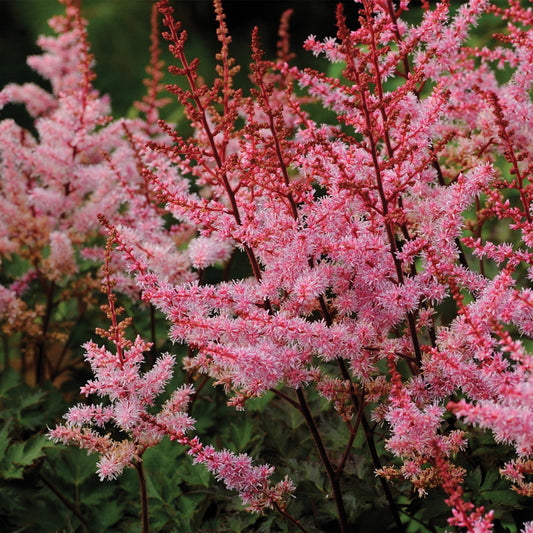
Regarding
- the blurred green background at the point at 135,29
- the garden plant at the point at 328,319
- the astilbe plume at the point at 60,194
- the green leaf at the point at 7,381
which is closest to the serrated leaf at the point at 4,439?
the garden plant at the point at 328,319

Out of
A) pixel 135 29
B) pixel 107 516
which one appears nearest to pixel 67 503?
pixel 107 516

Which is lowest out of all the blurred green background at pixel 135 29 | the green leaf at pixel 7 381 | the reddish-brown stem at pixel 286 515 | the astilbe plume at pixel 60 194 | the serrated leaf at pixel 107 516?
the serrated leaf at pixel 107 516

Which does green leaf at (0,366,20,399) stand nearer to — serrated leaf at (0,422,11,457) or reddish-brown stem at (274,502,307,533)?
serrated leaf at (0,422,11,457)

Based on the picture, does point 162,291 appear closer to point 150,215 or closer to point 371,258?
point 371,258

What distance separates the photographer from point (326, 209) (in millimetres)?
1204

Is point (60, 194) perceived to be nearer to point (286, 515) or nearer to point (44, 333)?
point (44, 333)

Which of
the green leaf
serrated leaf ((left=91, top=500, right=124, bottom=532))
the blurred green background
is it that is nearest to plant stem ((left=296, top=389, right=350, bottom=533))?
serrated leaf ((left=91, top=500, right=124, bottom=532))

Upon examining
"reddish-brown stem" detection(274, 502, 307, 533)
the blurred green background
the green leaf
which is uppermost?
the blurred green background

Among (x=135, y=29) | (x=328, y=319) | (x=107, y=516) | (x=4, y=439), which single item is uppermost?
(x=135, y=29)

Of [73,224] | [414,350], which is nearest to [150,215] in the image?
[73,224]

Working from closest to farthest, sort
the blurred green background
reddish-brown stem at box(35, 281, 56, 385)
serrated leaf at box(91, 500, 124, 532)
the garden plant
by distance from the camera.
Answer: the garden plant < serrated leaf at box(91, 500, 124, 532) < reddish-brown stem at box(35, 281, 56, 385) < the blurred green background

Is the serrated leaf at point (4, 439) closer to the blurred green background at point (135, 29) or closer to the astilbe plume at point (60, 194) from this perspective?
the astilbe plume at point (60, 194)

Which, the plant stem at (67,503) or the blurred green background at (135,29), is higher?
the blurred green background at (135,29)

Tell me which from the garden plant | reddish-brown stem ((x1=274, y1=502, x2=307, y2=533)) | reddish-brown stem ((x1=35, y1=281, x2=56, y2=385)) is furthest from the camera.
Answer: reddish-brown stem ((x1=35, y1=281, x2=56, y2=385))
